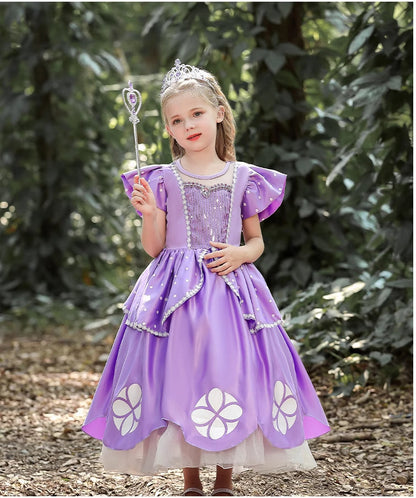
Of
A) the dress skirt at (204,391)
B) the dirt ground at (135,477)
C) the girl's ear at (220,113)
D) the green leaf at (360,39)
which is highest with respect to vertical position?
the green leaf at (360,39)

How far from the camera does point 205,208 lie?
2307 mm

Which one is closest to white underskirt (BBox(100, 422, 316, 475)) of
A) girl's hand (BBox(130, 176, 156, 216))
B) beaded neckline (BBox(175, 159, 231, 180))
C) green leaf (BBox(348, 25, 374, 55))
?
girl's hand (BBox(130, 176, 156, 216))

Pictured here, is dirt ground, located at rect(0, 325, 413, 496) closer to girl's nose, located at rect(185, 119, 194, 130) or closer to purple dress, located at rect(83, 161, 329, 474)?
purple dress, located at rect(83, 161, 329, 474)

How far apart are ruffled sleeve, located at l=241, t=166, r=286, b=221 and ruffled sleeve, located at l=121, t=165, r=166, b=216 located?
0.24 metres

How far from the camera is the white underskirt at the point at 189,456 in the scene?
83.4 inches

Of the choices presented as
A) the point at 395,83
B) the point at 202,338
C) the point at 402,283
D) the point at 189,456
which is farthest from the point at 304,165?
the point at 189,456

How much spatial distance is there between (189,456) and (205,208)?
69cm

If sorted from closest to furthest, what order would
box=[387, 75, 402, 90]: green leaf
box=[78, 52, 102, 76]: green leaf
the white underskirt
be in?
the white underskirt < box=[387, 75, 402, 90]: green leaf < box=[78, 52, 102, 76]: green leaf

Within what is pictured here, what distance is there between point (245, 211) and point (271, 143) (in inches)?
80.5

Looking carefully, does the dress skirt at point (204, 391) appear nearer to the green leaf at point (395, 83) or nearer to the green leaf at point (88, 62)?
the green leaf at point (395, 83)

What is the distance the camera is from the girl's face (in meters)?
2.29

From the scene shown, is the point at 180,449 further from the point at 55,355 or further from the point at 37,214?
the point at 37,214

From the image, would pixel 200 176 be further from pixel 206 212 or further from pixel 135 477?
pixel 135 477

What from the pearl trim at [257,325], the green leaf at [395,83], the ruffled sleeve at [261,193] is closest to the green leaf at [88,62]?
the green leaf at [395,83]
